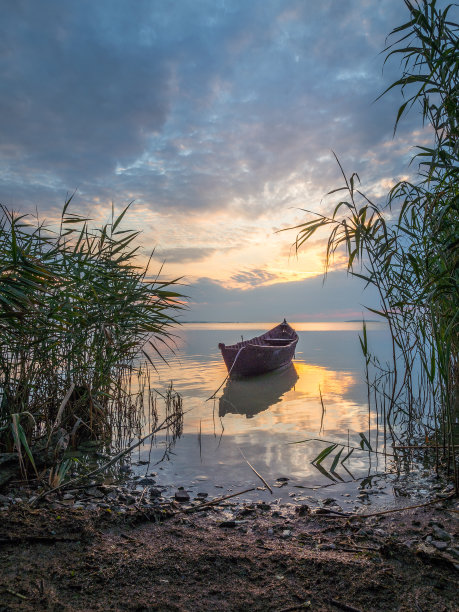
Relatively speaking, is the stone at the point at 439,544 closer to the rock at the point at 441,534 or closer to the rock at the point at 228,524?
the rock at the point at 441,534

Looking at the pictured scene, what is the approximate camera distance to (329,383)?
1397cm

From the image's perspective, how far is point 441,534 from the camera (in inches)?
118

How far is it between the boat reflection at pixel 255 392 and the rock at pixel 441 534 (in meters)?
6.11

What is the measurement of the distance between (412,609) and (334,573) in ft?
1.56

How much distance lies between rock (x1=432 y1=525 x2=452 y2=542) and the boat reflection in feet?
20.0

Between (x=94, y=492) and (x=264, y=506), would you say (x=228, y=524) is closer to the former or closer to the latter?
(x=264, y=506)

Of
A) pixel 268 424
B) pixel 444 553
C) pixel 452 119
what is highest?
pixel 452 119

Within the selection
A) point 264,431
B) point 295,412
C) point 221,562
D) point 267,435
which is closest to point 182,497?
point 221,562

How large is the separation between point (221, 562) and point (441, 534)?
70.3 inches

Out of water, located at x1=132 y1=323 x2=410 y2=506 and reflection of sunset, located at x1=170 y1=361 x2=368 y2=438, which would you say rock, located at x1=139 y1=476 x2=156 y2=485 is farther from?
reflection of sunset, located at x1=170 y1=361 x2=368 y2=438

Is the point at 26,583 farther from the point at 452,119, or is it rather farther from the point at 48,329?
the point at 452,119

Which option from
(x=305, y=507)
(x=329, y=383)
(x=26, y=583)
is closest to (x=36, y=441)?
(x=26, y=583)

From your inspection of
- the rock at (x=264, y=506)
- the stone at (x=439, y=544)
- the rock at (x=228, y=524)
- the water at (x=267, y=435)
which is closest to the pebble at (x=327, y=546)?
the stone at (x=439, y=544)

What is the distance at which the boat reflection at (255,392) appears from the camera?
1005 cm
